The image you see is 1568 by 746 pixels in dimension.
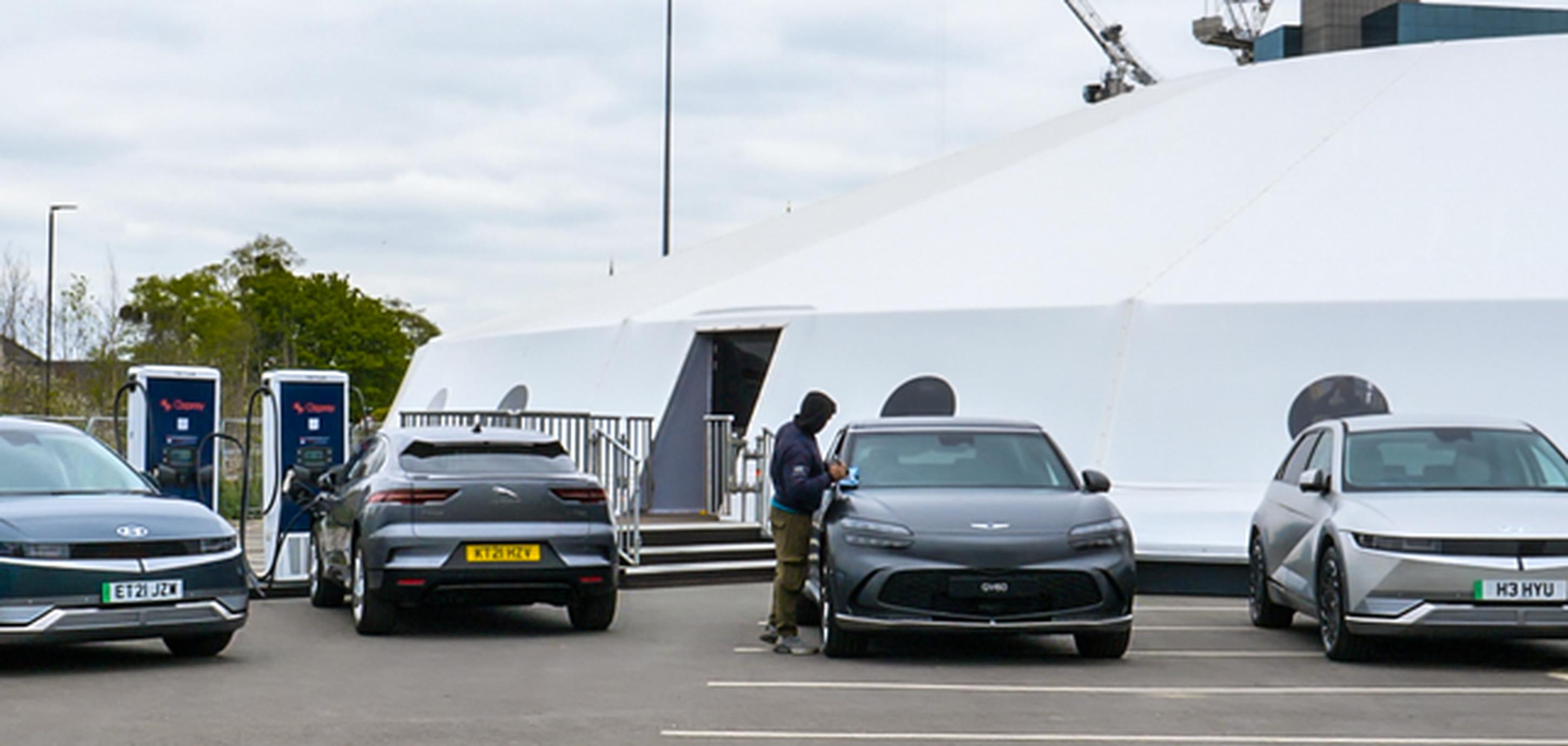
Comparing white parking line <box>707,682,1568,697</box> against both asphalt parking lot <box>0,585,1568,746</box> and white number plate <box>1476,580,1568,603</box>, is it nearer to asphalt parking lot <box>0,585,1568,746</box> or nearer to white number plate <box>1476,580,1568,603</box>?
asphalt parking lot <box>0,585,1568,746</box>

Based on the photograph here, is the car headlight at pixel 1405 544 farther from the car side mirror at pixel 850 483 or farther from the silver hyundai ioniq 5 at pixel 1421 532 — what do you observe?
the car side mirror at pixel 850 483

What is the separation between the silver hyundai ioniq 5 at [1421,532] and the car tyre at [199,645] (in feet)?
22.5

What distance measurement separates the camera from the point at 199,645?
11.4 m

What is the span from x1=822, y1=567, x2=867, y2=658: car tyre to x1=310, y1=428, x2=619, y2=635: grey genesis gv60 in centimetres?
197

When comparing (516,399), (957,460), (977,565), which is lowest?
(977,565)

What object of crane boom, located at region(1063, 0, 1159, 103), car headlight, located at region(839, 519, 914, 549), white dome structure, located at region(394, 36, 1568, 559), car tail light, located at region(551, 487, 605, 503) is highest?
crane boom, located at region(1063, 0, 1159, 103)

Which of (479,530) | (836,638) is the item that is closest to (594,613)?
(479,530)

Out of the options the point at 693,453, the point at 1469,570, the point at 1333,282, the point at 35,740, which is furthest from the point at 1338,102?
the point at 35,740

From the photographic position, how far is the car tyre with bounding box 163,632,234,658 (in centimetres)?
1132

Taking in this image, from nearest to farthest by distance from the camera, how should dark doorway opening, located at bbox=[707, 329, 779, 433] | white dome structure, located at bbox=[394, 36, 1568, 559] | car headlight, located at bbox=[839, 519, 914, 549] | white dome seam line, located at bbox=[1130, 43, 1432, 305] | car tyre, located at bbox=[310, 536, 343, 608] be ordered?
car headlight, located at bbox=[839, 519, 914, 549]
car tyre, located at bbox=[310, 536, 343, 608]
white dome structure, located at bbox=[394, 36, 1568, 559]
white dome seam line, located at bbox=[1130, 43, 1432, 305]
dark doorway opening, located at bbox=[707, 329, 779, 433]

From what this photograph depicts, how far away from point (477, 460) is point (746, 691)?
3.77 m

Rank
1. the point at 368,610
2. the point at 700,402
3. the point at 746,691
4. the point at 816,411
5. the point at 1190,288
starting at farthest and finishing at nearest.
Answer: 1. the point at 700,402
2. the point at 1190,288
3. the point at 368,610
4. the point at 816,411
5. the point at 746,691

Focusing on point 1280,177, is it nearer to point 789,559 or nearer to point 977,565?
point 789,559

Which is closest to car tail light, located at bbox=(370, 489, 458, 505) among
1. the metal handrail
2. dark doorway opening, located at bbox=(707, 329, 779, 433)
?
the metal handrail
